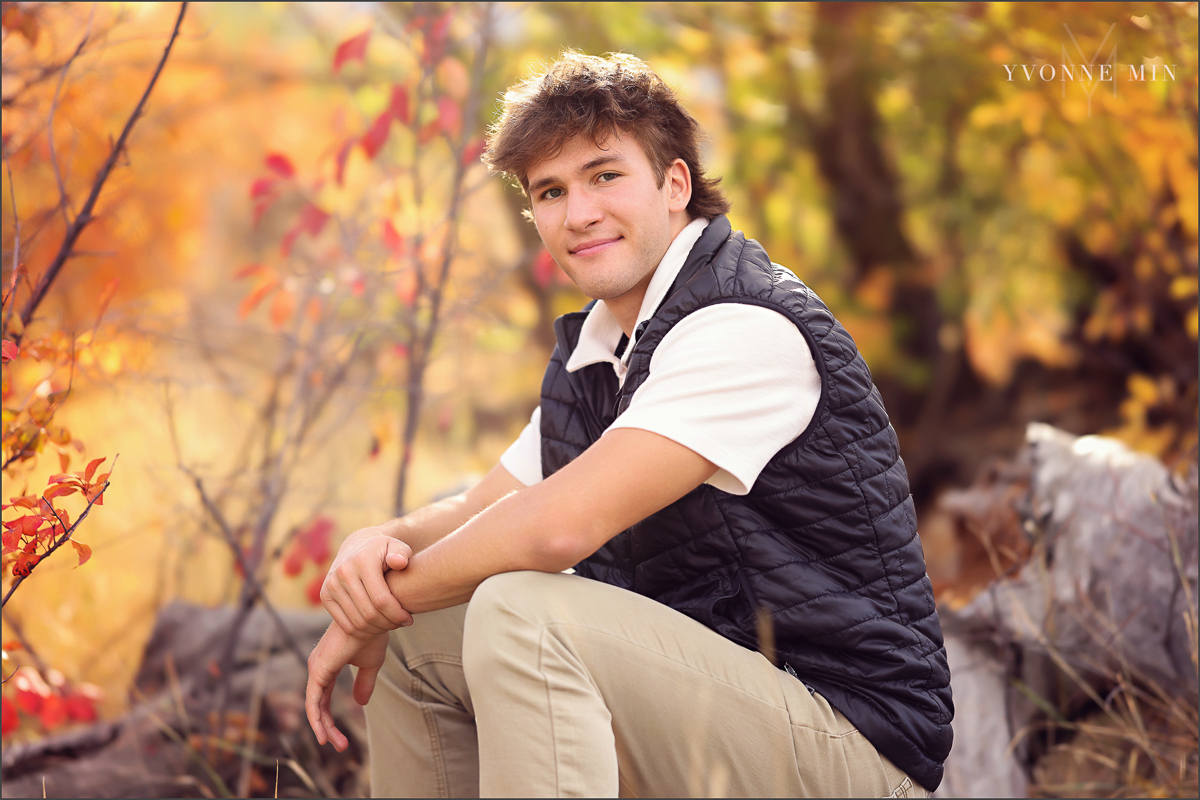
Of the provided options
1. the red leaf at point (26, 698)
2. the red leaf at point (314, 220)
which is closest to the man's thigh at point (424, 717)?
the red leaf at point (26, 698)

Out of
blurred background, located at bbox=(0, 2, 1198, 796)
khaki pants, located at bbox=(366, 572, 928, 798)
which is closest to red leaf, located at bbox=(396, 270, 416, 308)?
blurred background, located at bbox=(0, 2, 1198, 796)

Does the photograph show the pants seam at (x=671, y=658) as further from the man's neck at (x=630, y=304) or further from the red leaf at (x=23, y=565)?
the red leaf at (x=23, y=565)

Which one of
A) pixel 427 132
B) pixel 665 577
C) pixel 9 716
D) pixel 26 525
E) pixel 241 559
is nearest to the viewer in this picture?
pixel 26 525

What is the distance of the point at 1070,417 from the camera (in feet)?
16.6

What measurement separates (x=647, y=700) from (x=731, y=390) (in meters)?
0.48

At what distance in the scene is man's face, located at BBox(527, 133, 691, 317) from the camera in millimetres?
1731

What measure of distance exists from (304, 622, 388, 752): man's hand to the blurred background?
0.48 metres

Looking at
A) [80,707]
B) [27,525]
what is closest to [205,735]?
[80,707]

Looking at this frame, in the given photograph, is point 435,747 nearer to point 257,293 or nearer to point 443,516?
point 443,516

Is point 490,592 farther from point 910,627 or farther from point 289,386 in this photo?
point 289,386

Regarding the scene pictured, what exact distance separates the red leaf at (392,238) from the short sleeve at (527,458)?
99 centimetres

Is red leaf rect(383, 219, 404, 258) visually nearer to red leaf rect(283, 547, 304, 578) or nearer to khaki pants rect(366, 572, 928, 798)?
red leaf rect(283, 547, 304, 578)

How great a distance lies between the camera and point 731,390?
4.68ft

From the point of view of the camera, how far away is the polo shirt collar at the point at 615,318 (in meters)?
1.69
